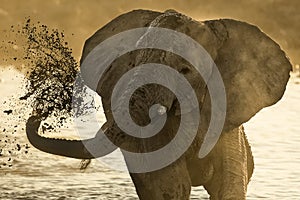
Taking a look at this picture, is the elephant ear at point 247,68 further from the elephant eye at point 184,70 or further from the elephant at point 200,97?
the elephant eye at point 184,70

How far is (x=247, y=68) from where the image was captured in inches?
306

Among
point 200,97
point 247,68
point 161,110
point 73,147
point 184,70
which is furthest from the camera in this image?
point 247,68

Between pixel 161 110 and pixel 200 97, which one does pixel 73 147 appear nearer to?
pixel 161 110

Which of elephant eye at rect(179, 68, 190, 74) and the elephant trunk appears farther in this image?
elephant eye at rect(179, 68, 190, 74)

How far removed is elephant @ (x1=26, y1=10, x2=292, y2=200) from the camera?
6.96 metres

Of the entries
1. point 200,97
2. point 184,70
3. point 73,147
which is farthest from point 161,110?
point 73,147

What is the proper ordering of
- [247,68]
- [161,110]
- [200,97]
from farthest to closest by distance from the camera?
1. [247,68]
2. [200,97]
3. [161,110]

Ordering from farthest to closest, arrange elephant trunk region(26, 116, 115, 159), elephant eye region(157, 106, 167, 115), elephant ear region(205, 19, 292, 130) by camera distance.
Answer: elephant ear region(205, 19, 292, 130) → elephant eye region(157, 106, 167, 115) → elephant trunk region(26, 116, 115, 159)

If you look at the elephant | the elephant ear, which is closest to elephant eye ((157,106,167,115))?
the elephant

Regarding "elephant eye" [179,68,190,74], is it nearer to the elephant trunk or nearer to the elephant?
the elephant

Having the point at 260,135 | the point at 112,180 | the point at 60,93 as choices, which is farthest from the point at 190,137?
the point at 260,135

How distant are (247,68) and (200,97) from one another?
601mm

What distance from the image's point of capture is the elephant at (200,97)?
6.96 metres

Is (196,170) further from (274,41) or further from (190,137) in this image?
(274,41)
